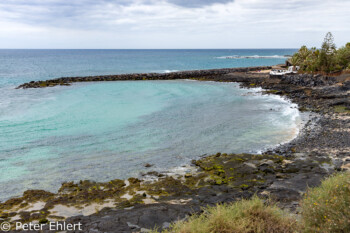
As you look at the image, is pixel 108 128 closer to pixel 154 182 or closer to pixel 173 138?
pixel 173 138

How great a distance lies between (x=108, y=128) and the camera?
26.0m

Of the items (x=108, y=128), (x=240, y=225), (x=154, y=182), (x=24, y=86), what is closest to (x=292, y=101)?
(x=108, y=128)

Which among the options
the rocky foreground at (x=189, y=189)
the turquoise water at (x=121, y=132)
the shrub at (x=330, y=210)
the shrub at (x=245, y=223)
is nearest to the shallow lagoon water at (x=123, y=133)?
the turquoise water at (x=121, y=132)

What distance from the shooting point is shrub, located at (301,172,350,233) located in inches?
257

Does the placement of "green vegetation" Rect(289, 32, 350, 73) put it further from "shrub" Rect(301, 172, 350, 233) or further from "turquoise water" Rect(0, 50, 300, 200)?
"shrub" Rect(301, 172, 350, 233)

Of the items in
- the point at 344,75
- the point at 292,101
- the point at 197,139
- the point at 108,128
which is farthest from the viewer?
the point at 344,75

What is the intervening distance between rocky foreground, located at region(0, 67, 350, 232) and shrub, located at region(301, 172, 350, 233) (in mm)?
3067

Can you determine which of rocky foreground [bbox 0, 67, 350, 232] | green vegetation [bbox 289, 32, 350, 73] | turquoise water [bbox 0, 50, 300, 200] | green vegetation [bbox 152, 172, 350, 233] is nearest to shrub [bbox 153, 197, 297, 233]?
green vegetation [bbox 152, 172, 350, 233]

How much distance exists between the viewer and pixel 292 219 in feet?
26.4

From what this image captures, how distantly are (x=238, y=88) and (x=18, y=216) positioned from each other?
43972 mm

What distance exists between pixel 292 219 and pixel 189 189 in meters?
6.26

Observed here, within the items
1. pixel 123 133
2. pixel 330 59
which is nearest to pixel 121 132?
pixel 123 133

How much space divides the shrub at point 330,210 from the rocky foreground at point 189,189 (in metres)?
3.07

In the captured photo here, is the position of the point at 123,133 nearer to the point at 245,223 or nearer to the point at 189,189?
the point at 189,189
